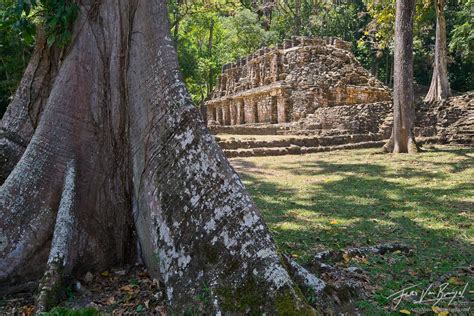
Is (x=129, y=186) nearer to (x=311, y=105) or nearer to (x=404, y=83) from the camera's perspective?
(x=404, y=83)

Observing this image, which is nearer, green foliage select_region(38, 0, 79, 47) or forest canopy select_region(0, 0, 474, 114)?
green foliage select_region(38, 0, 79, 47)

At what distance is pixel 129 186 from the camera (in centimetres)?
391

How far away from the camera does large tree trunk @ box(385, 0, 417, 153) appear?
45.4 feet

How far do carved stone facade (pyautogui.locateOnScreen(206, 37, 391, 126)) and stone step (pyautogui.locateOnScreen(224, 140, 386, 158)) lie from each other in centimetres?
699

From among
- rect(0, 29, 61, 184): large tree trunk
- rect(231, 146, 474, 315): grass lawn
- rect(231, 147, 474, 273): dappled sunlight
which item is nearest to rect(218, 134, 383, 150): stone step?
rect(231, 147, 474, 273): dappled sunlight

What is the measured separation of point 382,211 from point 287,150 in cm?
1001

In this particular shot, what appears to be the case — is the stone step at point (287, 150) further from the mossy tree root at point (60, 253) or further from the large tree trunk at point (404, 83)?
the mossy tree root at point (60, 253)

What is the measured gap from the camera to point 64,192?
3592 mm

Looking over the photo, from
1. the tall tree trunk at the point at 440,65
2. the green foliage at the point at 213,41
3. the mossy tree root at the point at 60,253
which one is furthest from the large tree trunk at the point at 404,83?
the green foliage at the point at 213,41

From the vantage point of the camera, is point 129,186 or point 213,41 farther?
point 213,41

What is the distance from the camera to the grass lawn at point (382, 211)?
4.21 metres

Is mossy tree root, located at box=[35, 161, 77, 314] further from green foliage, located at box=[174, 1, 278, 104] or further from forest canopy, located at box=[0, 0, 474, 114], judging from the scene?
green foliage, located at box=[174, 1, 278, 104]

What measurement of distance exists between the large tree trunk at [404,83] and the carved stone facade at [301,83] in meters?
10.4

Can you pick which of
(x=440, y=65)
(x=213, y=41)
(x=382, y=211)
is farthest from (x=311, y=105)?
(x=213, y=41)
